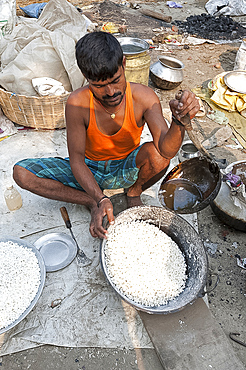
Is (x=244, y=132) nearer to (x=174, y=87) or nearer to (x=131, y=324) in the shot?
(x=174, y=87)

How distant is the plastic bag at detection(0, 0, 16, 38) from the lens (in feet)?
12.8

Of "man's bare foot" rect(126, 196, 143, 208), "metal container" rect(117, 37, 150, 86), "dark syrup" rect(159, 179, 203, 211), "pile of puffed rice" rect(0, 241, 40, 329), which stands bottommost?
"man's bare foot" rect(126, 196, 143, 208)

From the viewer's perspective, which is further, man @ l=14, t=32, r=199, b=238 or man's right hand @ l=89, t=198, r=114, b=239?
man's right hand @ l=89, t=198, r=114, b=239

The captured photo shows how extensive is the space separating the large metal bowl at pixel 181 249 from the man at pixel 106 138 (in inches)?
12.2

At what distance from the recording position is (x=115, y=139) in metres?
2.17

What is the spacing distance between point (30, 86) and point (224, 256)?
2739mm

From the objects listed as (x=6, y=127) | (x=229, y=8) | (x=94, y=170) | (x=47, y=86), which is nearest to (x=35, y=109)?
(x=47, y=86)

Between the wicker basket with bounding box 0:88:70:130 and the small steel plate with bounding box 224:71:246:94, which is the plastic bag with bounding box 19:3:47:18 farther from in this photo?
the small steel plate with bounding box 224:71:246:94

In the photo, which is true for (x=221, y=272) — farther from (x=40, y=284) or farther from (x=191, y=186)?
(x=40, y=284)

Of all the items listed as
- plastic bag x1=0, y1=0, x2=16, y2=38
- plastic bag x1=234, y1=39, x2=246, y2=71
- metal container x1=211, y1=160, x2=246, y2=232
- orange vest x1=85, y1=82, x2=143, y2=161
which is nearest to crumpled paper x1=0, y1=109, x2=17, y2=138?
plastic bag x1=0, y1=0, x2=16, y2=38

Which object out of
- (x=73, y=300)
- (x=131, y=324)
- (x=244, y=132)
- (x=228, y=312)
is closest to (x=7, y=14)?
(x=244, y=132)

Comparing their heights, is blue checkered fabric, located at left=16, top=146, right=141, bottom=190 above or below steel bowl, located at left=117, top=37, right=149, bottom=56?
below

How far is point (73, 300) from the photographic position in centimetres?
197

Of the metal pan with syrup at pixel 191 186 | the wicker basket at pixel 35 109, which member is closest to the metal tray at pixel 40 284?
the metal pan with syrup at pixel 191 186
